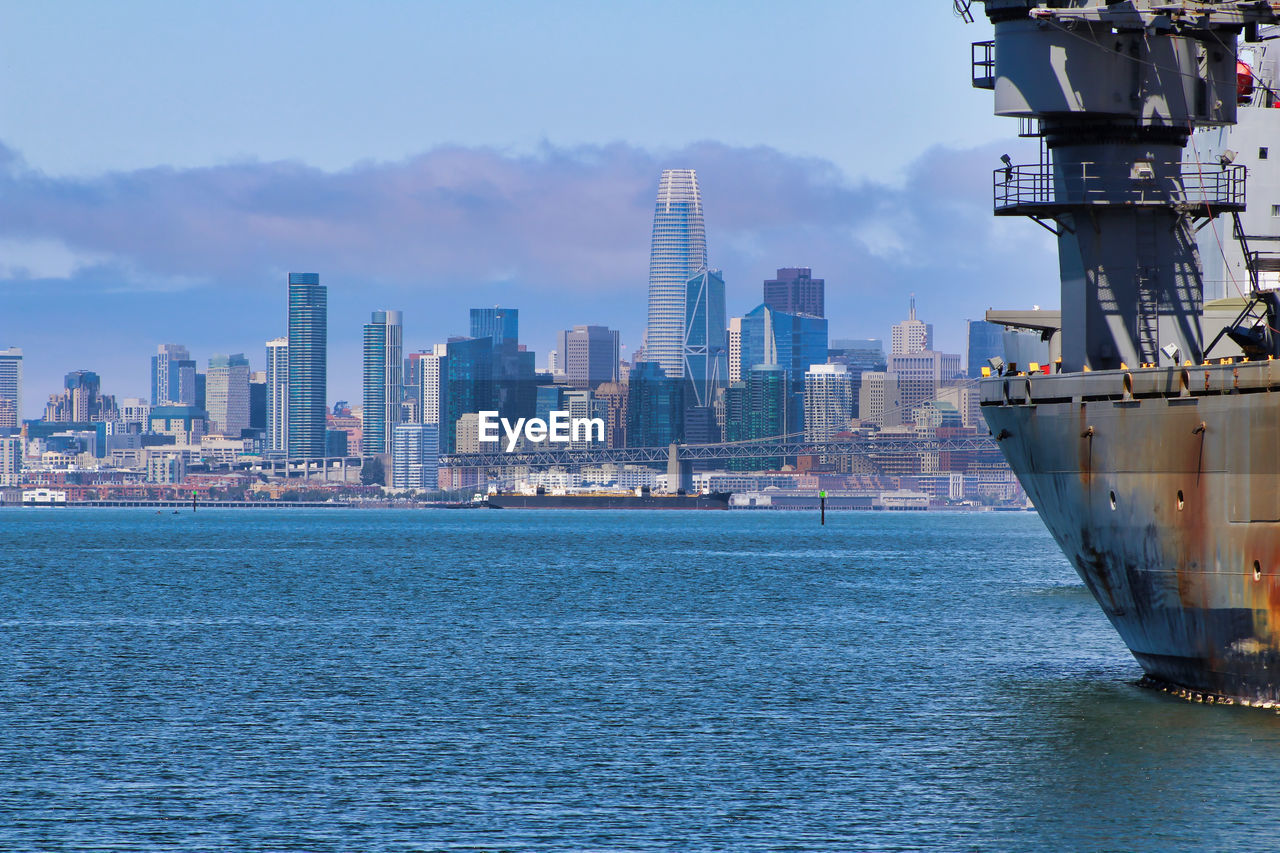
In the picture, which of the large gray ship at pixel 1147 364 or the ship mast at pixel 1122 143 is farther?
the ship mast at pixel 1122 143

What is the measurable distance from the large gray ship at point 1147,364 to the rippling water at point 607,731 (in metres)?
2.48

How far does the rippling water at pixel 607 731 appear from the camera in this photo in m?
26.8

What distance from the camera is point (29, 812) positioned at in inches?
1099

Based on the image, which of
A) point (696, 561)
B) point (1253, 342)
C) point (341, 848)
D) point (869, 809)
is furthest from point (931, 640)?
point (696, 561)

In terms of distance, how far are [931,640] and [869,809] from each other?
2753 centimetres

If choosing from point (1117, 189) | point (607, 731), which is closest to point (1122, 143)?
point (1117, 189)

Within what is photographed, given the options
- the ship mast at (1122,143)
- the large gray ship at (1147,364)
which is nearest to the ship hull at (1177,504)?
the large gray ship at (1147,364)

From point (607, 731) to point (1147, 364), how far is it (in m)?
15.0

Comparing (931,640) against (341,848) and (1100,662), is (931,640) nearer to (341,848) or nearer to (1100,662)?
(1100,662)

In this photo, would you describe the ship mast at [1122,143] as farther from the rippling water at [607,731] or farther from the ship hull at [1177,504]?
the rippling water at [607,731]

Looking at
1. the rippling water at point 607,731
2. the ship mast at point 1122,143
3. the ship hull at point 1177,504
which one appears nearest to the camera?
the rippling water at point 607,731

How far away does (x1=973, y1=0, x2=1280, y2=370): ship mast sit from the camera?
37375mm

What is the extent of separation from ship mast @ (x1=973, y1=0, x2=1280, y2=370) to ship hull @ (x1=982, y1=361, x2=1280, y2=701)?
439 centimetres

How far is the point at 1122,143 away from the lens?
3844 cm
